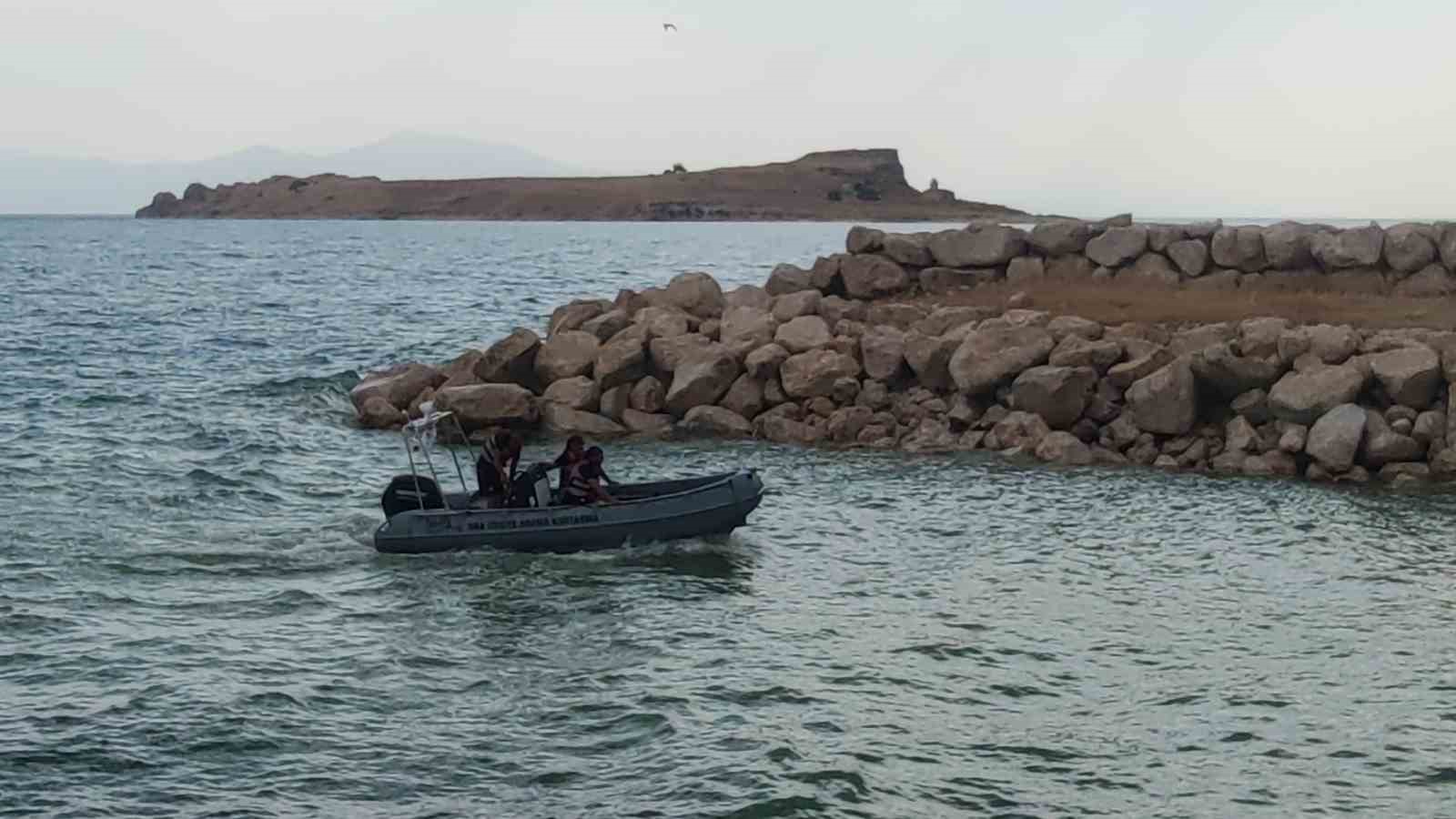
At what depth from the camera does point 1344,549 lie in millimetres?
18781

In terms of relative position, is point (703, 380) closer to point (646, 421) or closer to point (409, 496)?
point (646, 421)

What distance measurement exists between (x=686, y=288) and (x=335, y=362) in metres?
11.0

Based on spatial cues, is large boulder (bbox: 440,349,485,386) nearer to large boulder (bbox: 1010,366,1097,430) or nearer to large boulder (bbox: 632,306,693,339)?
large boulder (bbox: 632,306,693,339)

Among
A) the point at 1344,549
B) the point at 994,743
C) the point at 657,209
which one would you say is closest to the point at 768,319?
the point at 1344,549

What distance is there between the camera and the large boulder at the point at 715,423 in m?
26.5

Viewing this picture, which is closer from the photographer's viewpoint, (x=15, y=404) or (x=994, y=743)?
(x=994, y=743)

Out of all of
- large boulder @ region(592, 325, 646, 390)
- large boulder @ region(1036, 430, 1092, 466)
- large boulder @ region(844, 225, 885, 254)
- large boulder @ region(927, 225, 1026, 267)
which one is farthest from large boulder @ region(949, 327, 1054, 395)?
large boulder @ region(844, 225, 885, 254)

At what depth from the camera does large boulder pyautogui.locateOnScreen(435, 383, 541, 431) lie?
26906 mm

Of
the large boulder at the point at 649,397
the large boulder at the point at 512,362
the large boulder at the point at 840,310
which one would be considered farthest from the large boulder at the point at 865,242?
the large boulder at the point at 512,362

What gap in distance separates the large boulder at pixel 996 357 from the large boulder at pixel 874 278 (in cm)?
610

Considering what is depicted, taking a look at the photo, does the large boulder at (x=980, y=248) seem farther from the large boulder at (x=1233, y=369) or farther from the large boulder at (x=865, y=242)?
the large boulder at (x=1233, y=369)

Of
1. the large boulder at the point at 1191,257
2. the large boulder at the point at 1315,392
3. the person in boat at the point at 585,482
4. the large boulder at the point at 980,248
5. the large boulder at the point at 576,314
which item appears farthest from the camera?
the large boulder at the point at 980,248

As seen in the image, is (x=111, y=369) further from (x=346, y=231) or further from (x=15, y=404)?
(x=346, y=231)

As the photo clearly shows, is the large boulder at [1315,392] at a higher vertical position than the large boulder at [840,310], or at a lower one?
lower
